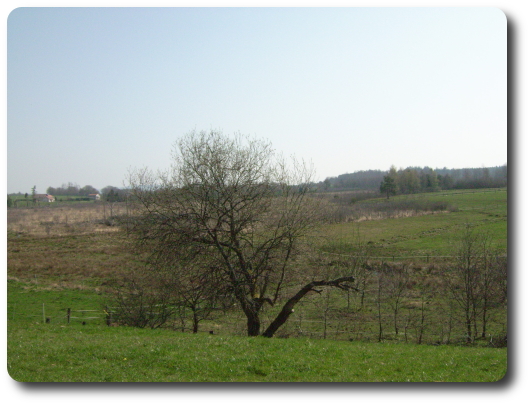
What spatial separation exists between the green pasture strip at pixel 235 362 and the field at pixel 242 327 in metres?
0.02

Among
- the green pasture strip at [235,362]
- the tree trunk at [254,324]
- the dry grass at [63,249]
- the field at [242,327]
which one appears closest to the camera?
the green pasture strip at [235,362]

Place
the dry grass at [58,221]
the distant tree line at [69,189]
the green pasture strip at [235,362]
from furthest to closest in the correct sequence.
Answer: the dry grass at [58,221] → the distant tree line at [69,189] → the green pasture strip at [235,362]

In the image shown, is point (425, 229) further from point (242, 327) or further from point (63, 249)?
point (63, 249)

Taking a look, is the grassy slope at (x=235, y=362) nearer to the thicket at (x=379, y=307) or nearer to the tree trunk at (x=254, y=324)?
the tree trunk at (x=254, y=324)

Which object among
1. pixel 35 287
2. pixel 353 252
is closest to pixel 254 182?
pixel 353 252

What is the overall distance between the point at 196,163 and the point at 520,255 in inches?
377

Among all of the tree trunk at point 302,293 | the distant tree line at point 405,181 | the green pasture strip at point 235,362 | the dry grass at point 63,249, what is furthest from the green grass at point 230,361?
the dry grass at point 63,249

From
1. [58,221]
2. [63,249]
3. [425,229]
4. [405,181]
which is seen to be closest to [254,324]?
[405,181]

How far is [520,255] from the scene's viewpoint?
Answer: 24.6ft

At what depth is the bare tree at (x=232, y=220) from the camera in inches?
516

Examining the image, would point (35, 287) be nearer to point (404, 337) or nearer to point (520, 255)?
point (404, 337)

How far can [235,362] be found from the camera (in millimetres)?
7922

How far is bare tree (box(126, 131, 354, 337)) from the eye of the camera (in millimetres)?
13094

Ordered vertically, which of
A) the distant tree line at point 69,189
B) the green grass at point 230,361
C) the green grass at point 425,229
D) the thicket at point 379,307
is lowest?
the thicket at point 379,307
